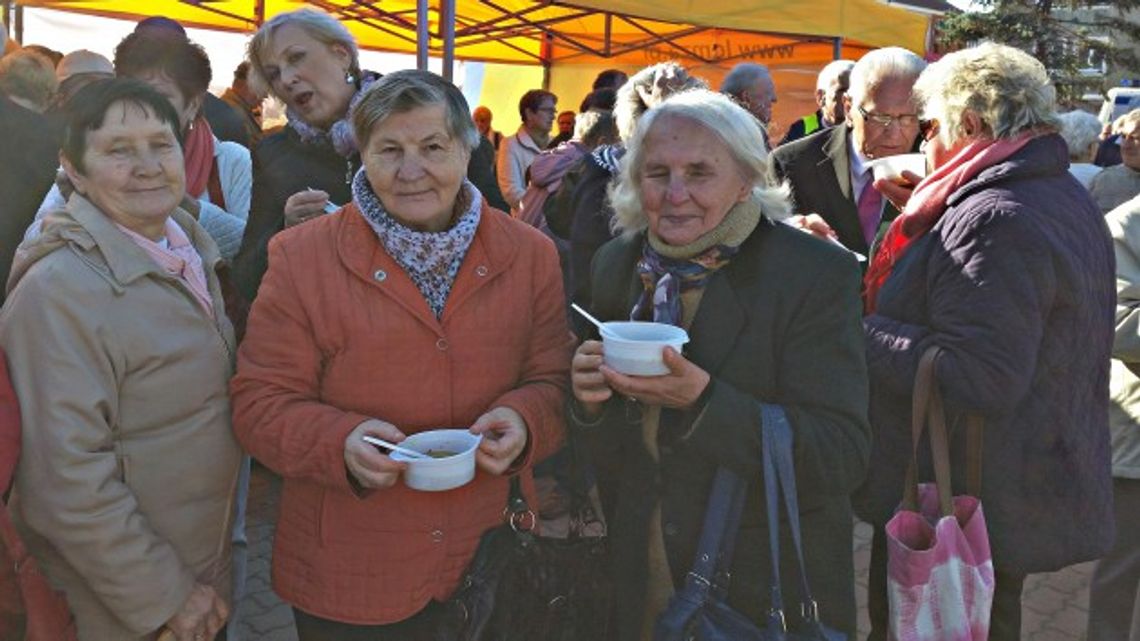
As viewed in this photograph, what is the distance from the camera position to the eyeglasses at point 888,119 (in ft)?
12.3

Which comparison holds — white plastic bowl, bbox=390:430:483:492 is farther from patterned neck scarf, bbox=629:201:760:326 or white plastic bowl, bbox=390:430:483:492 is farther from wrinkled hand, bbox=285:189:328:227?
wrinkled hand, bbox=285:189:328:227

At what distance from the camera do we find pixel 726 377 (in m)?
2.04

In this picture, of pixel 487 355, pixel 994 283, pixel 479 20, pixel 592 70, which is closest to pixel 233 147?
pixel 487 355

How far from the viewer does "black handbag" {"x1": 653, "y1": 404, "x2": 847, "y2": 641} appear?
6.23 ft

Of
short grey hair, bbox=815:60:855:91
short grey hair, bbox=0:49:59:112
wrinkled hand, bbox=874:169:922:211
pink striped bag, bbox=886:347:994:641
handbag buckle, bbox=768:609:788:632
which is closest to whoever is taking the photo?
handbag buckle, bbox=768:609:788:632

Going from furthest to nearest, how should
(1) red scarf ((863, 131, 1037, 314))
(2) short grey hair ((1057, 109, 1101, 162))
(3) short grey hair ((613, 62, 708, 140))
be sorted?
(2) short grey hair ((1057, 109, 1101, 162)) → (3) short grey hair ((613, 62, 708, 140)) → (1) red scarf ((863, 131, 1037, 314))

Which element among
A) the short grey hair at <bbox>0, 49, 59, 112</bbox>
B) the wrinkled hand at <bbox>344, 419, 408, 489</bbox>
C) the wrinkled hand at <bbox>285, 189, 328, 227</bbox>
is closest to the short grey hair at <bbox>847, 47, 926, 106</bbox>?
the wrinkled hand at <bbox>285, 189, 328, 227</bbox>

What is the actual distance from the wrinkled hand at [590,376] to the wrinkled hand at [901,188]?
5.55ft

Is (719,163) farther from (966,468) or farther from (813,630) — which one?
(966,468)

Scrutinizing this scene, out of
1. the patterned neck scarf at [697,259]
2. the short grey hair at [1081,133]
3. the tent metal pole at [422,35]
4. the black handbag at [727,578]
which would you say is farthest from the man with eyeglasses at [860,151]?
the tent metal pole at [422,35]

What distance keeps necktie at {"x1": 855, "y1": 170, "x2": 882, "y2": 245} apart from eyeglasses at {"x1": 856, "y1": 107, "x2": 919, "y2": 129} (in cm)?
25

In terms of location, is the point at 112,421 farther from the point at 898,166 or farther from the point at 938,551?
the point at 898,166

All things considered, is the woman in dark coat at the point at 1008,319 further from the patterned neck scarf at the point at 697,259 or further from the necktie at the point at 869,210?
the necktie at the point at 869,210

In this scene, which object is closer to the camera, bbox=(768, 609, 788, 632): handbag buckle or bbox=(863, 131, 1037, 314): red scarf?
bbox=(768, 609, 788, 632): handbag buckle
